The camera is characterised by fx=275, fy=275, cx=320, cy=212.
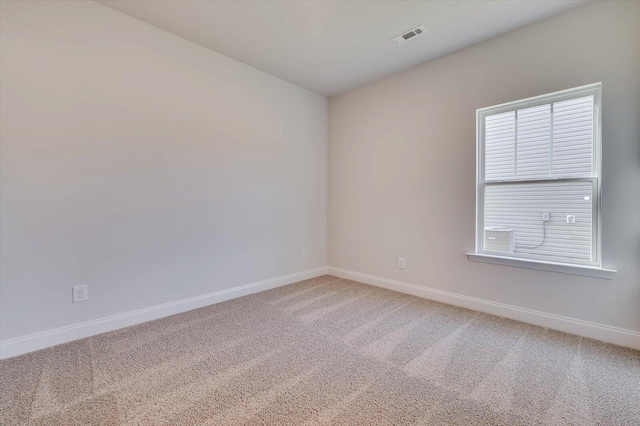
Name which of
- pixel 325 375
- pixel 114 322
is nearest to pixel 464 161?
pixel 325 375

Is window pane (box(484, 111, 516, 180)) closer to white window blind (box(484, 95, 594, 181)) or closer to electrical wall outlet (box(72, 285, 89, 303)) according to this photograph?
white window blind (box(484, 95, 594, 181))

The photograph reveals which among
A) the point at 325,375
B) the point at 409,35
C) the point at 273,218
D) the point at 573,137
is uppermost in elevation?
the point at 409,35

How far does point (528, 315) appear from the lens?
2439mm

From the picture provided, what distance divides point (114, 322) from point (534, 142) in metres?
3.98

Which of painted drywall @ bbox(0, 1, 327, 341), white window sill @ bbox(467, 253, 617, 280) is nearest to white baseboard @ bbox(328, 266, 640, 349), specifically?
white window sill @ bbox(467, 253, 617, 280)

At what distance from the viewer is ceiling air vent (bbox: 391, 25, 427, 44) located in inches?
97.3

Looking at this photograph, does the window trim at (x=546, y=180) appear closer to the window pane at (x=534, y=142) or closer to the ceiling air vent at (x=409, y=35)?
the window pane at (x=534, y=142)

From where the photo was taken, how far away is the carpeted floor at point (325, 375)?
137cm

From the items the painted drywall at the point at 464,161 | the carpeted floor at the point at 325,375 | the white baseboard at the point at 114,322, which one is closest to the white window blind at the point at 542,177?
the painted drywall at the point at 464,161

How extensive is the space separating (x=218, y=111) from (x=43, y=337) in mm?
2388

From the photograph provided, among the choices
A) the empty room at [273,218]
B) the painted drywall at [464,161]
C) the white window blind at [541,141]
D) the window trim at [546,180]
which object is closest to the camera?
the empty room at [273,218]

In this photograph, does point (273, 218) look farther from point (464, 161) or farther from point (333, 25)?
point (464, 161)

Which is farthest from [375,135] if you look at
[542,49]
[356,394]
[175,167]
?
[356,394]

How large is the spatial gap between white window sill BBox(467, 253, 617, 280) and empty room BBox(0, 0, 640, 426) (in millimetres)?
20
